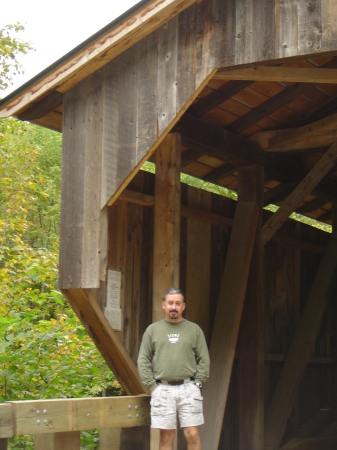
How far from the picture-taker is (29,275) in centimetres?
720

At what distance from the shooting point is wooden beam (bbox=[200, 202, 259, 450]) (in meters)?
6.14

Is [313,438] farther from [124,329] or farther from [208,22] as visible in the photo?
[208,22]

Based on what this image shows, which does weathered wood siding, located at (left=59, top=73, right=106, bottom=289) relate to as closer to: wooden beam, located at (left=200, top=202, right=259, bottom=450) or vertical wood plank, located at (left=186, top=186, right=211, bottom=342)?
vertical wood plank, located at (left=186, top=186, right=211, bottom=342)

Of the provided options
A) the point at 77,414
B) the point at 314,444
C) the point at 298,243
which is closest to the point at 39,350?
the point at 77,414

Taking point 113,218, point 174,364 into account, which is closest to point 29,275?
point 113,218

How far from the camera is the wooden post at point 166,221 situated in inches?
220

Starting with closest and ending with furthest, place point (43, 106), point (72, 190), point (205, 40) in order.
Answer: point (205, 40) < point (72, 190) < point (43, 106)

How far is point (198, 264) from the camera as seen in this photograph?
691 centimetres

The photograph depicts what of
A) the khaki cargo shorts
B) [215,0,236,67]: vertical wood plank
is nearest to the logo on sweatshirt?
the khaki cargo shorts

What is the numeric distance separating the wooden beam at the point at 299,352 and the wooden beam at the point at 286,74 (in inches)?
144

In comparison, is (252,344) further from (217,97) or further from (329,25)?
(329,25)

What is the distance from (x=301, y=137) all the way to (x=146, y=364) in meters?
3.16

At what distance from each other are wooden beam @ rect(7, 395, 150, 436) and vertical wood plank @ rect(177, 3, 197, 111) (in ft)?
6.86

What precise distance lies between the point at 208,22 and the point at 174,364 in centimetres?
242
